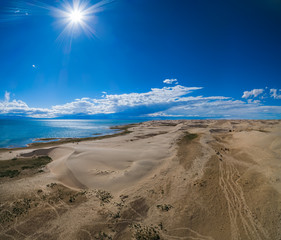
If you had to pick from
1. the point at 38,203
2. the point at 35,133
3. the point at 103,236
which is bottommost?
the point at 35,133

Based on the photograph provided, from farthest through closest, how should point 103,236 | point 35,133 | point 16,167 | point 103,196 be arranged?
point 35,133 → point 16,167 → point 103,196 → point 103,236

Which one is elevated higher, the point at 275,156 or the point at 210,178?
the point at 275,156

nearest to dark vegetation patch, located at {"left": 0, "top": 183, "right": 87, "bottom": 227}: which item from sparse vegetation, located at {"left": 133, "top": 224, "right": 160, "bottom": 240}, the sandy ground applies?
the sandy ground

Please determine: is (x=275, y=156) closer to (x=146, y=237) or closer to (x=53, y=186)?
(x=146, y=237)

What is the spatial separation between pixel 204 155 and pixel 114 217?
15331 mm

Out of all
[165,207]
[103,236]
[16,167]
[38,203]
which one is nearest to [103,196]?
[103,236]

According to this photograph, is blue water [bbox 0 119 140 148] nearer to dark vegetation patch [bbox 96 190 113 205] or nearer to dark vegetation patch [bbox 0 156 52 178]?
dark vegetation patch [bbox 0 156 52 178]

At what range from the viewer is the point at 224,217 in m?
7.66

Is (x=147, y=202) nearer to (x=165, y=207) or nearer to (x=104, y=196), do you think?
(x=165, y=207)

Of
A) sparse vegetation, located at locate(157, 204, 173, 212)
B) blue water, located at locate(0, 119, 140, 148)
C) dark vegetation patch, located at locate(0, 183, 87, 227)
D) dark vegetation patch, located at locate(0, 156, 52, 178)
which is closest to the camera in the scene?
dark vegetation patch, located at locate(0, 183, 87, 227)

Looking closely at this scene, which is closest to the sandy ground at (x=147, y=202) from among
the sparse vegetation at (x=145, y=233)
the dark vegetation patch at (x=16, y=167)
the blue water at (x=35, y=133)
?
the sparse vegetation at (x=145, y=233)

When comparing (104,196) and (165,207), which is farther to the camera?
(104,196)

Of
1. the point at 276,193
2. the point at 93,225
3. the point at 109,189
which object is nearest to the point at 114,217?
the point at 93,225

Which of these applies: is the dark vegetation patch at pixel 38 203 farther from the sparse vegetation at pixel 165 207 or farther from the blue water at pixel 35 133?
the blue water at pixel 35 133
